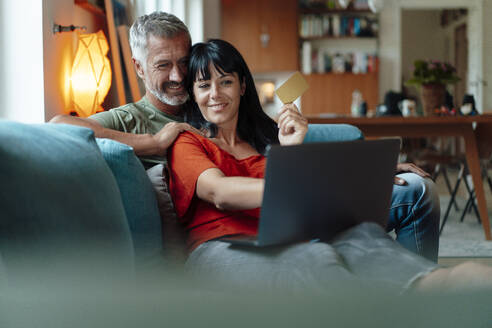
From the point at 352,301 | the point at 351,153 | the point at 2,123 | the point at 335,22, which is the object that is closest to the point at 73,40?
the point at 2,123

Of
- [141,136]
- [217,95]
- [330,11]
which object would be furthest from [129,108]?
[330,11]

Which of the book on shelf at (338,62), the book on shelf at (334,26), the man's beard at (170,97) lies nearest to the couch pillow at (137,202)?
the man's beard at (170,97)

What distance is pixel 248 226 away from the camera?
151cm

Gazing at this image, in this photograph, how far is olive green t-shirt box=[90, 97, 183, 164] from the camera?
1.85m

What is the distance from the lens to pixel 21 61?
2.14 meters

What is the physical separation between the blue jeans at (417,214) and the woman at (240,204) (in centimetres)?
49

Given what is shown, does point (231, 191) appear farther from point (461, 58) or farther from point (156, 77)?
point (461, 58)

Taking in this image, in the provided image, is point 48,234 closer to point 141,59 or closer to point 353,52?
point 141,59

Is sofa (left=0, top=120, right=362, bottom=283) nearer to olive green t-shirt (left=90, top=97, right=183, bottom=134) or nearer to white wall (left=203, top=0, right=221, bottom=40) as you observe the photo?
olive green t-shirt (left=90, top=97, right=183, bottom=134)

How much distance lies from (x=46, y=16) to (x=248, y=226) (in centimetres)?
125

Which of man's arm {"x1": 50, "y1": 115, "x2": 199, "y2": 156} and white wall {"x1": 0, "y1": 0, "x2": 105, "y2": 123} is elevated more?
white wall {"x1": 0, "y1": 0, "x2": 105, "y2": 123}

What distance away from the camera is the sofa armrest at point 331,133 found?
7.32 feet

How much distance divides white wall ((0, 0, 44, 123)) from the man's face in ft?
1.52

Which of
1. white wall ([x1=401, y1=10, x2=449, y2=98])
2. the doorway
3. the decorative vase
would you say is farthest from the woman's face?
white wall ([x1=401, y1=10, x2=449, y2=98])
